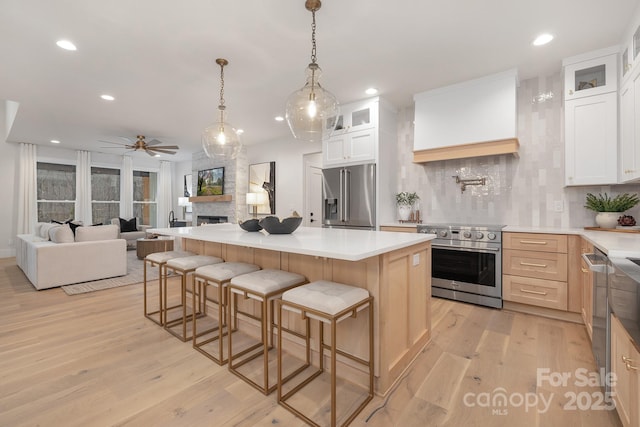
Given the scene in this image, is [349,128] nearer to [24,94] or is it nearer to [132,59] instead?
[132,59]

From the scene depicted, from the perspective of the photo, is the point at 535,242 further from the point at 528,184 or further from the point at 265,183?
the point at 265,183

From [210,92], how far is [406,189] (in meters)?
3.11

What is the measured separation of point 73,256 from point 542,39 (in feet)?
20.1

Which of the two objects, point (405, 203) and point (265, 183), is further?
point (265, 183)

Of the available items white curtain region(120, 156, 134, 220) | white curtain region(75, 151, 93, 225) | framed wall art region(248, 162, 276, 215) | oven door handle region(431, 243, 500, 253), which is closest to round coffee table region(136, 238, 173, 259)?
framed wall art region(248, 162, 276, 215)

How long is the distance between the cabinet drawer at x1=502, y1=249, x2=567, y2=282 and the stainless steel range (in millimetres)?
91

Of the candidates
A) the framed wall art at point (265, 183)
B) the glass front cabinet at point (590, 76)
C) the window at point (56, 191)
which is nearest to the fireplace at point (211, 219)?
the framed wall art at point (265, 183)

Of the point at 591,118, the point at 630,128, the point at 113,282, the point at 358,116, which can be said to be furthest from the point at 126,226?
the point at 630,128

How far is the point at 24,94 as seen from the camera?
3775 mm

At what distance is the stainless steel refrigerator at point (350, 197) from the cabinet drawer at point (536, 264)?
63.9 inches

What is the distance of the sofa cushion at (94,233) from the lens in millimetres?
4152

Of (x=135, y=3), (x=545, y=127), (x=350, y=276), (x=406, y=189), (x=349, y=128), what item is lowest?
(x=350, y=276)

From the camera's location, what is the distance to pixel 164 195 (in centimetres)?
932

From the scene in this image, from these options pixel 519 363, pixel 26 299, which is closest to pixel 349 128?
pixel 519 363
